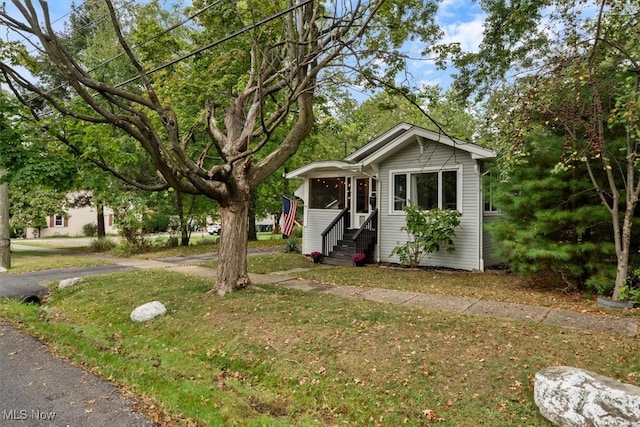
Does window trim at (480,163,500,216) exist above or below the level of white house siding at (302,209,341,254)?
above

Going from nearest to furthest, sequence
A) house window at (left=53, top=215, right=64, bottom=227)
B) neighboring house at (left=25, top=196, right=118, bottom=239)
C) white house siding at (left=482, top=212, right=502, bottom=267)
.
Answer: white house siding at (left=482, top=212, right=502, bottom=267), neighboring house at (left=25, top=196, right=118, bottom=239), house window at (left=53, top=215, right=64, bottom=227)

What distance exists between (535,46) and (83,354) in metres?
11.0

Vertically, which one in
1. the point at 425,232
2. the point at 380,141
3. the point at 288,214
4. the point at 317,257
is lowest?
the point at 317,257

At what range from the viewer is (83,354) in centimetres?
480

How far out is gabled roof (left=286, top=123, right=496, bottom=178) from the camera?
9.87 m

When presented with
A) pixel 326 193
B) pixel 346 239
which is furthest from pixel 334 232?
pixel 326 193

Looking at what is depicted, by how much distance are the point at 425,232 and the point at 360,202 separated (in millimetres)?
3443

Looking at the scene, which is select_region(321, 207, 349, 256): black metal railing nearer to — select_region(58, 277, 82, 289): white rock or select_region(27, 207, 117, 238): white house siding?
select_region(58, 277, 82, 289): white rock

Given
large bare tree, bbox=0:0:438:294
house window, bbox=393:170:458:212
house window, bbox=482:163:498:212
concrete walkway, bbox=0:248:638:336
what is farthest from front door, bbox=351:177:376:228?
large bare tree, bbox=0:0:438:294

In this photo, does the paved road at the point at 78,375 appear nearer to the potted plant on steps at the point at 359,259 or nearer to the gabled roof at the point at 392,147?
the potted plant on steps at the point at 359,259

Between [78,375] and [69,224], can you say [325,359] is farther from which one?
[69,224]

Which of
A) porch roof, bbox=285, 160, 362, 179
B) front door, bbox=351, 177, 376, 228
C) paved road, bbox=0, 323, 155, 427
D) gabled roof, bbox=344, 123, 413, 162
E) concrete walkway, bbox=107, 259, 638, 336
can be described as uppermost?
gabled roof, bbox=344, 123, 413, 162

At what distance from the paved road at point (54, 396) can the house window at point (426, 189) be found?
9395 mm

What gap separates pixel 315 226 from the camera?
47.0 feet
